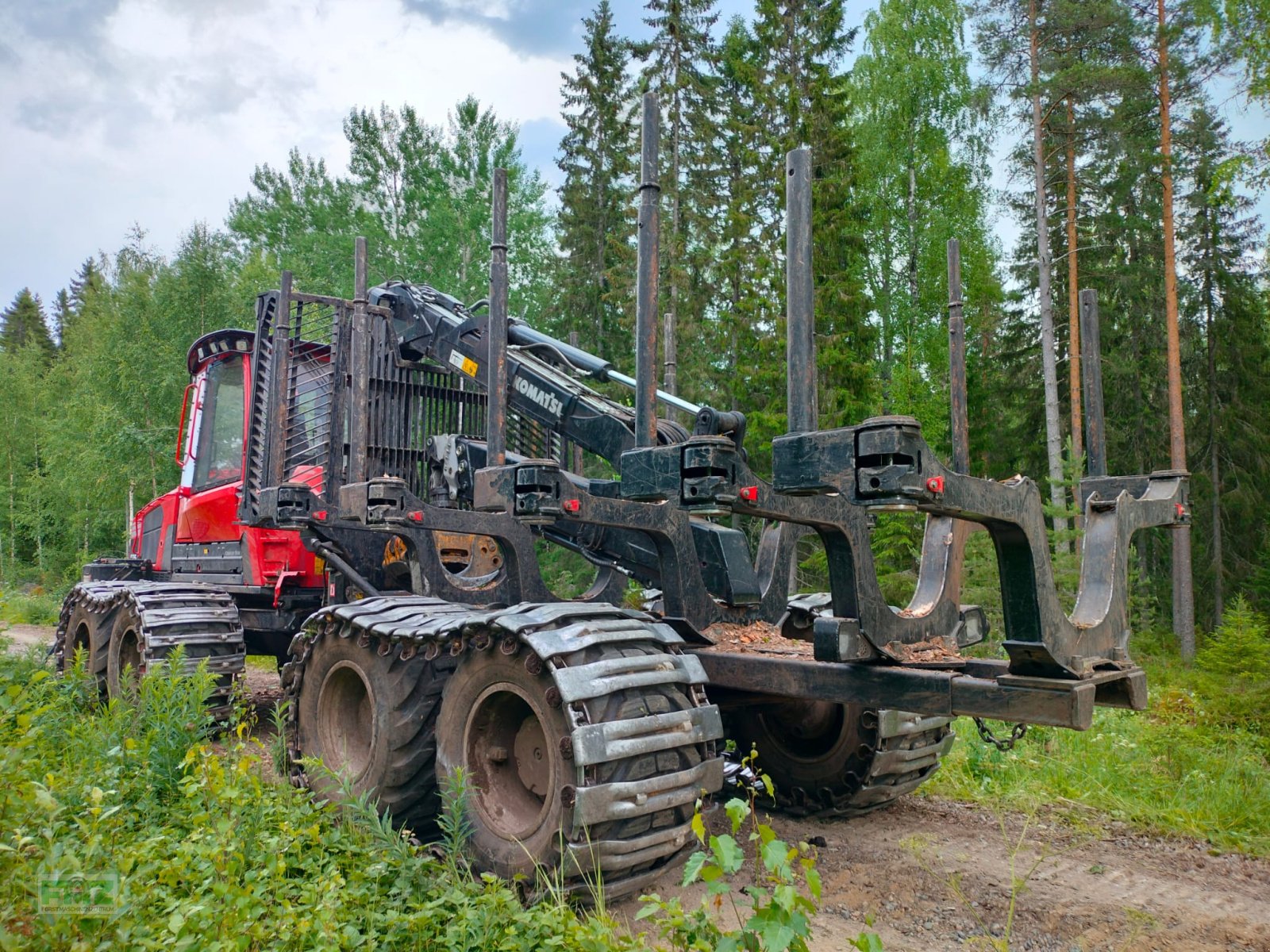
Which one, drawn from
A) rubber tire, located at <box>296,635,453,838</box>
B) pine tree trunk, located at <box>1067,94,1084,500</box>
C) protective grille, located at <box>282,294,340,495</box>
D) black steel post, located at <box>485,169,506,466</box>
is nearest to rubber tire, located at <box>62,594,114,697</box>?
protective grille, located at <box>282,294,340,495</box>

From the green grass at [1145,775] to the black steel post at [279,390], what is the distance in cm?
531

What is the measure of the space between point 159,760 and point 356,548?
210cm

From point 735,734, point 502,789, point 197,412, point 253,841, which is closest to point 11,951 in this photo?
point 253,841

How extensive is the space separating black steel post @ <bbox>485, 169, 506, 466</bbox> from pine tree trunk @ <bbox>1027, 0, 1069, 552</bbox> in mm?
11545

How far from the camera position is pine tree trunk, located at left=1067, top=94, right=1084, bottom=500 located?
58.2ft

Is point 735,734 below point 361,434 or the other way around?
below

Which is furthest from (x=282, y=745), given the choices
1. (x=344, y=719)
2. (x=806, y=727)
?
(x=806, y=727)

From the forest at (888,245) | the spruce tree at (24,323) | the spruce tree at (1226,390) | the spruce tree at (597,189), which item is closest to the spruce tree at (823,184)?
the forest at (888,245)

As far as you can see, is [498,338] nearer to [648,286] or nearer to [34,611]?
[648,286]

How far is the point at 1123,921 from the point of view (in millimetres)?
4047

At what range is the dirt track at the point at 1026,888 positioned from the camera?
3902mm

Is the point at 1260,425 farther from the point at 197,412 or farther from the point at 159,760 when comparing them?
the point at 159,760

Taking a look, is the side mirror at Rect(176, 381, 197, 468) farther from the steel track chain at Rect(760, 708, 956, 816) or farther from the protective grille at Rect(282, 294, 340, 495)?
the steel track chain at Rect(760, 708, 956, 816)

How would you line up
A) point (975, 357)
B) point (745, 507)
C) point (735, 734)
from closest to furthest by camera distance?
point (745, 507), point (735, 734), point (975, 357)
